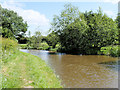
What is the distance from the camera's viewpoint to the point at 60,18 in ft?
74.3

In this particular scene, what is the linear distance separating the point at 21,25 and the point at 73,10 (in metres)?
12.8

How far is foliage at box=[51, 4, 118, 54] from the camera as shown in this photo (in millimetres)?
20453

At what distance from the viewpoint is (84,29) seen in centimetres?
2069

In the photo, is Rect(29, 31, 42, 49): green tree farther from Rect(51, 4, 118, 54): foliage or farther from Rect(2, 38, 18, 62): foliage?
Rect(2, 38, 18, 62): foliage

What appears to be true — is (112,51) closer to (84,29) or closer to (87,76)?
(84,29)

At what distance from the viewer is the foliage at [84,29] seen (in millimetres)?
20453

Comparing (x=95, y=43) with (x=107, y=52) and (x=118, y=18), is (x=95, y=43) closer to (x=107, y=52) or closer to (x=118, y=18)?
(x=107, y=52)

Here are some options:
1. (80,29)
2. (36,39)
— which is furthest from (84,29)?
(36,39)

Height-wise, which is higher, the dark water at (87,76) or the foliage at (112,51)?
the foliage at (112,51)

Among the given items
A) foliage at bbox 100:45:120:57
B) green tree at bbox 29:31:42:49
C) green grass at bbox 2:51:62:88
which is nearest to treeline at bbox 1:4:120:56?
foliage at bbox 100:45:120:57

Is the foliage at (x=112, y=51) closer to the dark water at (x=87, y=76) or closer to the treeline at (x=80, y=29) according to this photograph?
the treeline at (x=80, y=29)

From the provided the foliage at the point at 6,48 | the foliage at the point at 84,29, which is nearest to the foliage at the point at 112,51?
the foliage at the point at 84,29

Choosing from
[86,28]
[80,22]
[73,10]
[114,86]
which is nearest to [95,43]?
[86,28]

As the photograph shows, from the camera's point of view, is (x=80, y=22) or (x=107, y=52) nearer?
(x=107, y=52)
